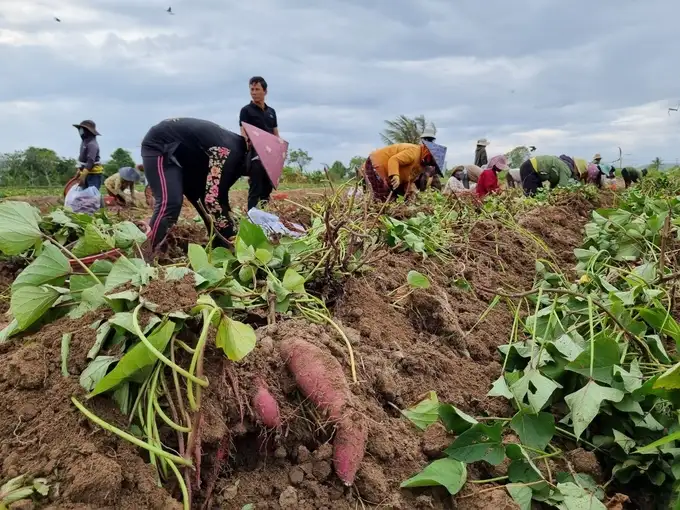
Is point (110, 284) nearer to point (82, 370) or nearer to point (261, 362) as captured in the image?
point (82, 370)

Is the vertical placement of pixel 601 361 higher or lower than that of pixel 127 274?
lower

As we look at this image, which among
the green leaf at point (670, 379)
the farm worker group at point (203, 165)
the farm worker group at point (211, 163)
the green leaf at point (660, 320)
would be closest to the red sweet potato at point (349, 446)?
the green leaf at point (670, 379)

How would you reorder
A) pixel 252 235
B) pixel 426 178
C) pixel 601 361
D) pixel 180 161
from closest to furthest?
pixel 601 361 < pixel 252 235 < pixel 180 161 < pixel 426 178

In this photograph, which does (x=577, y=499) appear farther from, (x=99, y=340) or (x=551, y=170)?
(x=551, y=170)

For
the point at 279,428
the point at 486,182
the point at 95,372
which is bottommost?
the point at 279,428

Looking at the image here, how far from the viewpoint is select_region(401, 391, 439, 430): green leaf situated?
5.44 ft

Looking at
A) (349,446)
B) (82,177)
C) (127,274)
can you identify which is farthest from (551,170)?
(127,274)

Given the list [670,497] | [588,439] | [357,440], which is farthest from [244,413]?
[670,497]

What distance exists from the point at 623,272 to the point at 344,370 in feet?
6.79

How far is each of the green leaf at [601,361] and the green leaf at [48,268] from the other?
1646 millimetres

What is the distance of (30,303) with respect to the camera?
4.79 feet

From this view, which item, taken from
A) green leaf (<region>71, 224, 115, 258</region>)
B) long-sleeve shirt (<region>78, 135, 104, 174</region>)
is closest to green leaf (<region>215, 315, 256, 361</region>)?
green leaf (<region>71, 224, 115, 258</region>)

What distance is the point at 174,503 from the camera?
1.12 m

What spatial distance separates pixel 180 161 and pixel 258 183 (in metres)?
0.65
